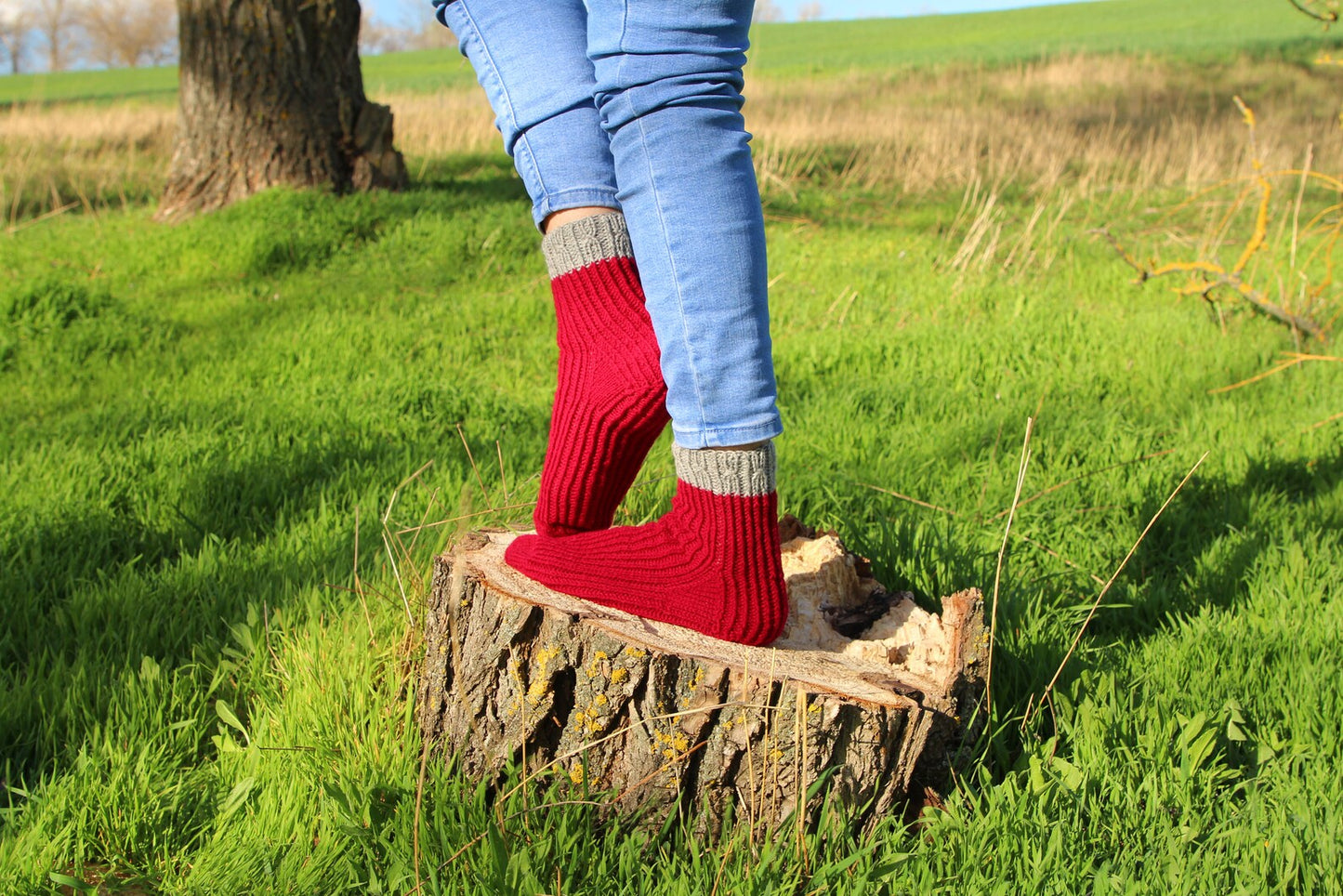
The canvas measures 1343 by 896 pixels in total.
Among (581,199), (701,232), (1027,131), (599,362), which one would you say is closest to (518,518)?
(599,362)

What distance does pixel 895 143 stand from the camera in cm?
934

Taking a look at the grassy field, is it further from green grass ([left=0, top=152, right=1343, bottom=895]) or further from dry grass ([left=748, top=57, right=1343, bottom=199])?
dry grass ([left=748, top=57, right=1343, bottom=199])

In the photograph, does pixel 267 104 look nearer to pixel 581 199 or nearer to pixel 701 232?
pixel 581 199

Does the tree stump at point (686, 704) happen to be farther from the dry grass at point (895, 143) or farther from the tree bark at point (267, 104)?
the dry grass at point (895, 143)

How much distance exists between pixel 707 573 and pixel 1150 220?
691cm

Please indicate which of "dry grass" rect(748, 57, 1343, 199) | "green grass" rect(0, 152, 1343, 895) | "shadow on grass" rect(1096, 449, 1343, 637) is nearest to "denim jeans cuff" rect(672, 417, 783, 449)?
"green grass" rect(0, 152, 1343, 895)

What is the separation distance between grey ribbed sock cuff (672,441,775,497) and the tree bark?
521 cm

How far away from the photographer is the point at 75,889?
1428 mm

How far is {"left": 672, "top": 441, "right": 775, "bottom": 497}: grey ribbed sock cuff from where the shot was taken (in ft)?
4.76

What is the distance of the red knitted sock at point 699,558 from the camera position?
148 centimetres

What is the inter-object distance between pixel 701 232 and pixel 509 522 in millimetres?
1070

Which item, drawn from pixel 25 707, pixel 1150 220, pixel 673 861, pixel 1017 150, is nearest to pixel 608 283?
pixel 673 861

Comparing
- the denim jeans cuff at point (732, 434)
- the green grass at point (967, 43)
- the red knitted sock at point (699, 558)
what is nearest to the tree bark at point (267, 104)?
the red knitted sock at point (699, 558)

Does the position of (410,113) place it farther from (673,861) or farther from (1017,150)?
(673,861)
